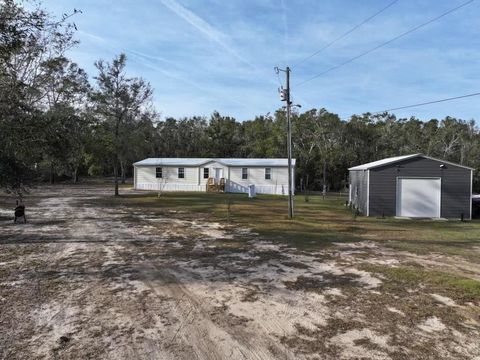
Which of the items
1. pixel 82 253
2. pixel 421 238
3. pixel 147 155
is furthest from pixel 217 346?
pixel 147 155

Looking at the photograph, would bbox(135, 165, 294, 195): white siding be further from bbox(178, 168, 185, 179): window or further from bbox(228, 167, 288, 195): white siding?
bbox(178, 168, 185, 179): window

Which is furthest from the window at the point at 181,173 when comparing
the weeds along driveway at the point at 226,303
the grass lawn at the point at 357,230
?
the weeds along driveway at the point at 226,303

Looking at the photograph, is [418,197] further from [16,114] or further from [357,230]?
[16,114]

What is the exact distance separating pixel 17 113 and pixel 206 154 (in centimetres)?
4411

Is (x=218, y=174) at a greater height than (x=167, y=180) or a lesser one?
greater

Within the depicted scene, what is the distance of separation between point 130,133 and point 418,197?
1814 cm

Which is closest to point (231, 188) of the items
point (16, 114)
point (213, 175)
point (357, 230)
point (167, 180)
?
point (213, 175)

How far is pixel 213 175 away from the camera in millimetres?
34438

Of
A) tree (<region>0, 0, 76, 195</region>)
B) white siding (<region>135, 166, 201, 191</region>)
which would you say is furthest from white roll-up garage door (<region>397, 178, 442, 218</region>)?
white siding (<region>135, 166, 201, 191</region>)

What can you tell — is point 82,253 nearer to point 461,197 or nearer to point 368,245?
point 368,245

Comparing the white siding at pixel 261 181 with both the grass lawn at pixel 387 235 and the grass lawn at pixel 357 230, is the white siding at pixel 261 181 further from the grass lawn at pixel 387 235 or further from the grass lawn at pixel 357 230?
the grass lawn at pixel 357 230

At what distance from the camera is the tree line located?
328 inches

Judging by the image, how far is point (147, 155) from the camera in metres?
54.9

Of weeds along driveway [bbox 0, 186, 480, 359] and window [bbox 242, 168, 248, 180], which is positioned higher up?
window [bbox 242, 168, 248, 180]
